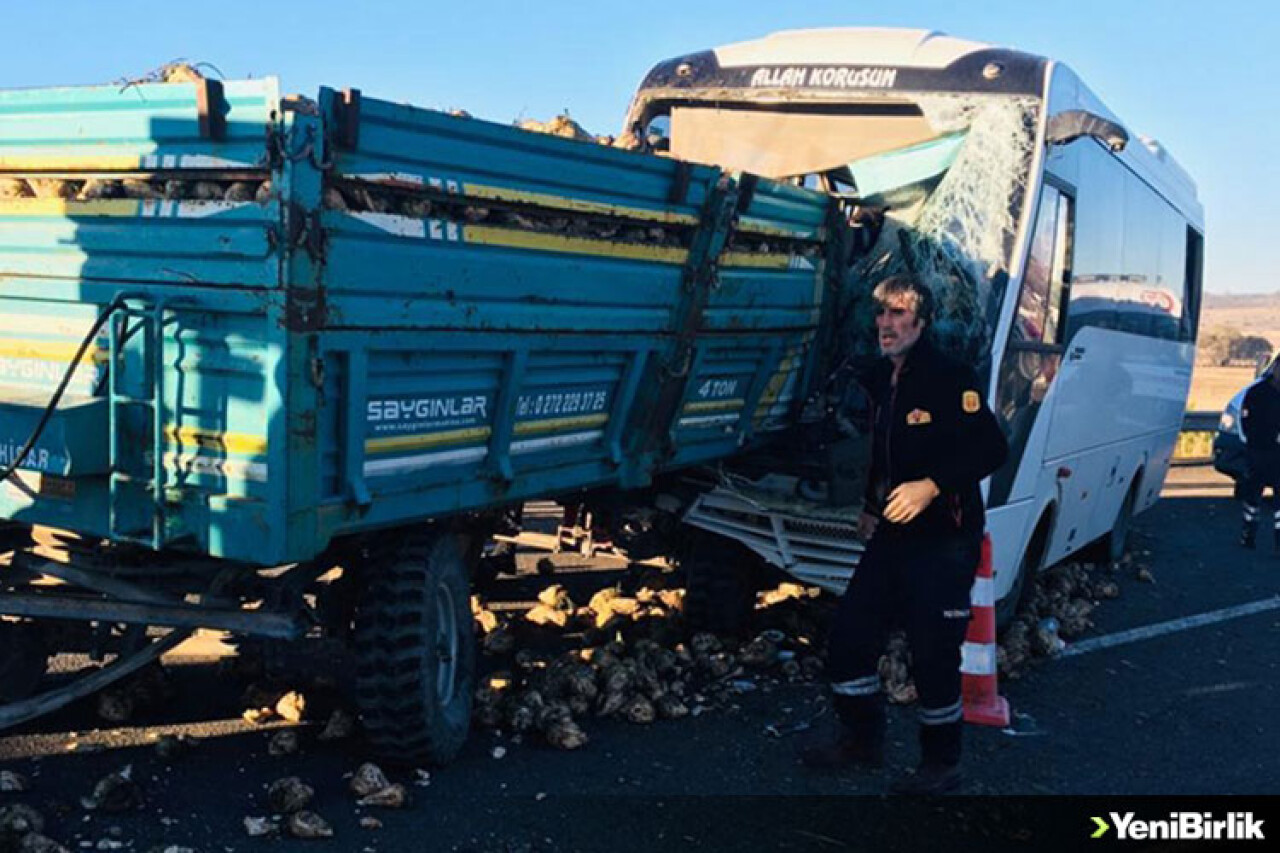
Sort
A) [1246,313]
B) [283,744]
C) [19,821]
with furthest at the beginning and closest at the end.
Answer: [1246,313]
[283,744]
[19,821]

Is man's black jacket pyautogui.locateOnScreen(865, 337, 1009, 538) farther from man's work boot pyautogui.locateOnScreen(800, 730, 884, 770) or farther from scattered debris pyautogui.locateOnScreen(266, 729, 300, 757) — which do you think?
scattered debris pyautogui.locateOnScreen(266, 729, 300, 757)

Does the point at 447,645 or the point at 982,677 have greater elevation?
the point at 447,645

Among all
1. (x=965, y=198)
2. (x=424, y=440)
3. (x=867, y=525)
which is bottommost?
(x=867, y=525)

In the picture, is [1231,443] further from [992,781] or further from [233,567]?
[233,567]

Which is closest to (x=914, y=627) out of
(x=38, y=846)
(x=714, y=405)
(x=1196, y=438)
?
(x=714, y=405)

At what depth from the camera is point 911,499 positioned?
4699mm

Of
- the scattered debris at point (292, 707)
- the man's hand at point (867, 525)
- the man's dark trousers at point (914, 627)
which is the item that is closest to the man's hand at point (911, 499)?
the man's dark trousers at point (914, 627)

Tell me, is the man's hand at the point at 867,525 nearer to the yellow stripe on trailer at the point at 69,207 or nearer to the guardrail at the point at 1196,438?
the yellow stripe on trailer at the point at 69,207

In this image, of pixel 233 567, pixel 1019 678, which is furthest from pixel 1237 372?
pixel 233 567

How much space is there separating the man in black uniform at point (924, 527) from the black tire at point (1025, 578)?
2.57 m

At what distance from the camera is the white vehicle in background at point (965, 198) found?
654cm

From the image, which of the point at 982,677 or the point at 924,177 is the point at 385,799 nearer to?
the point at 982,677

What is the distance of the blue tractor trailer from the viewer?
3869 millimetres

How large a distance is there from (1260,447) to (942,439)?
888 centimetres
